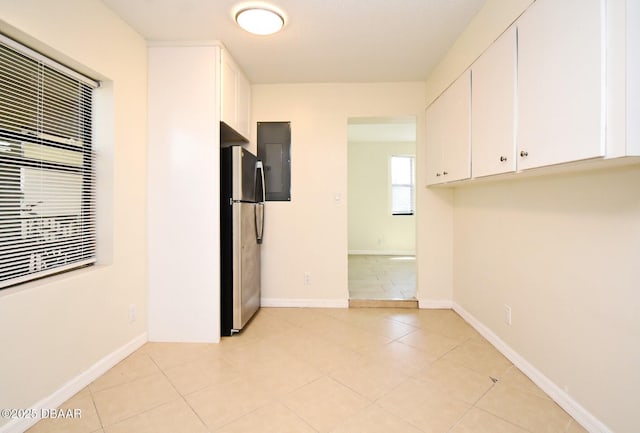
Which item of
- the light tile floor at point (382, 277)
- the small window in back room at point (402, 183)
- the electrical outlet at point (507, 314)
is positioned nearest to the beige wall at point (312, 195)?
the light tile floor at point (382, 277)

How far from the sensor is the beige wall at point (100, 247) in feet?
4.76

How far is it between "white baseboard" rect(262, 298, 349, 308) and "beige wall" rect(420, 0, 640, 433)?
54.8 inches

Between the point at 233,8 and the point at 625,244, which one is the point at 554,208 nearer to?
the point at 625,244

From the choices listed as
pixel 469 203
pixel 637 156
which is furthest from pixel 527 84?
pixel 469 203

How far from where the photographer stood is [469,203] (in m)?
2.77

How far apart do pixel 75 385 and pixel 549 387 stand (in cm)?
279

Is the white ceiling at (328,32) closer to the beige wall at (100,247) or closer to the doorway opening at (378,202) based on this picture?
the beige wall at (100,247)

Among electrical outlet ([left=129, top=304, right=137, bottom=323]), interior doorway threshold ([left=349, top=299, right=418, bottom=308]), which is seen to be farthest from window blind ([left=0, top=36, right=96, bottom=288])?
interior doorway threshold ([left=349, top=299, right=418, bottom=308])

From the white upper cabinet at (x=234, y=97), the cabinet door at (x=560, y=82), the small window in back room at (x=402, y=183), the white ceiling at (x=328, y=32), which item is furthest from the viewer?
the small window in back room at (x=402, y=183)

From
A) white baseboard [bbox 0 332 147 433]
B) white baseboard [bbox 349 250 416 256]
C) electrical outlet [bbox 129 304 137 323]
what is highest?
electrical outlet [bbox 129 304 137 323]

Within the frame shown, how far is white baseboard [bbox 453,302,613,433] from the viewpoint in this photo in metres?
1.41

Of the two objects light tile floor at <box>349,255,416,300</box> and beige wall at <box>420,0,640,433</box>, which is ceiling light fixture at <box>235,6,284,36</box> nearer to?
beige wall at <box>420,0,640,433</box>

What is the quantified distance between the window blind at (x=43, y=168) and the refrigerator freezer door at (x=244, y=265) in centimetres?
101

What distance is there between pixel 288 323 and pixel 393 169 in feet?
15.6
